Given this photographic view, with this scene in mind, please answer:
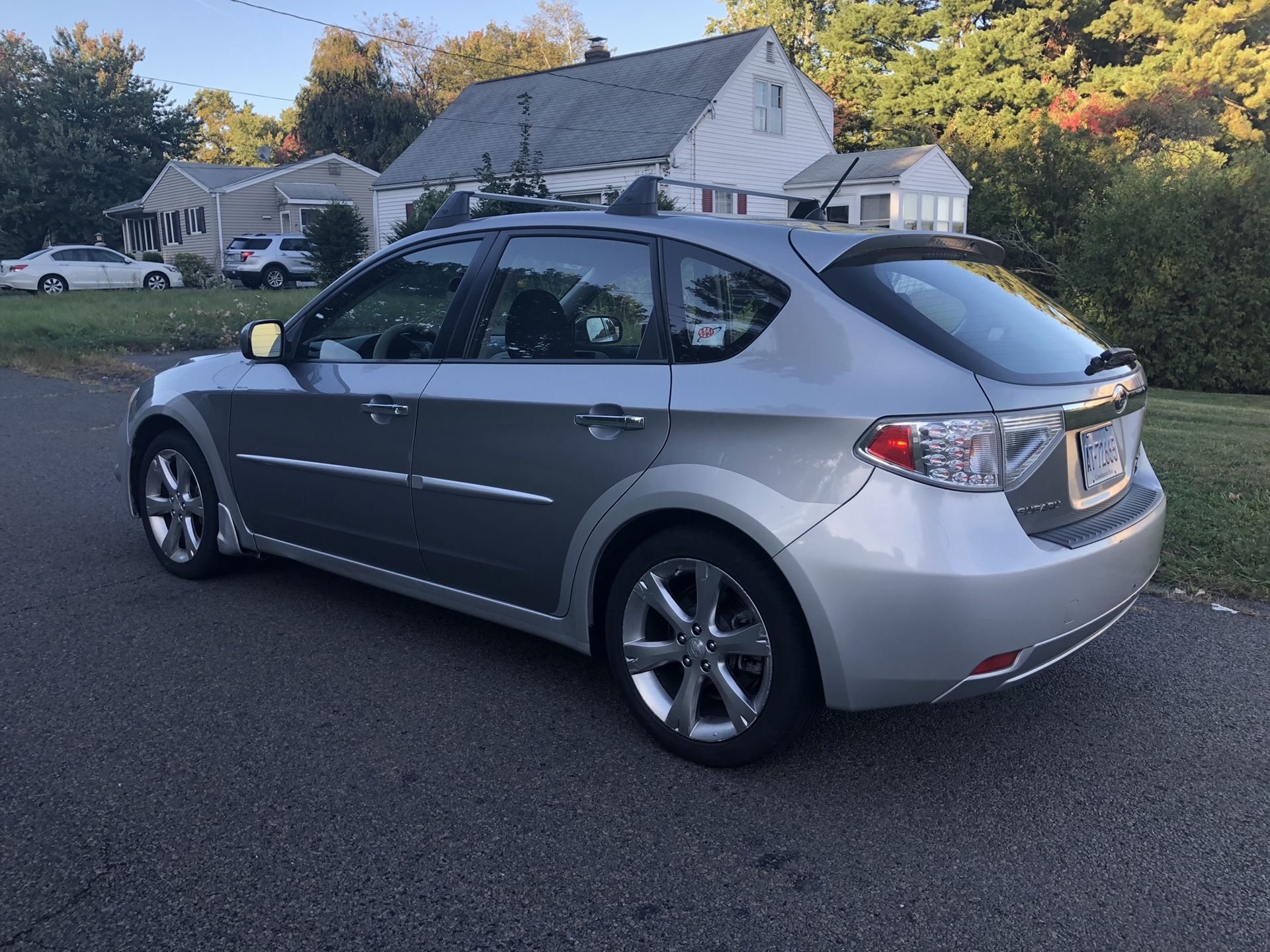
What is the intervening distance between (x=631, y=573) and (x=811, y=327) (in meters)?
0.96

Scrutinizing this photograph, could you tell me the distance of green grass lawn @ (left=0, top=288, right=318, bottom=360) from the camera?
16.2 m

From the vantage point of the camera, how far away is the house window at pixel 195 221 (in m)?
43.5

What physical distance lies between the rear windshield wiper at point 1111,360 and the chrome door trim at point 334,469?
8.00ft

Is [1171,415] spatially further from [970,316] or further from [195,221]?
[195,221]

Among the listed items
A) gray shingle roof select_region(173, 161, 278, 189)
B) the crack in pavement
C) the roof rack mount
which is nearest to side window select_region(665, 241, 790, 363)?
the roof rack mount

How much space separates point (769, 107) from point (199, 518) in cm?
2959

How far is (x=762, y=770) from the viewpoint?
10.8 feet

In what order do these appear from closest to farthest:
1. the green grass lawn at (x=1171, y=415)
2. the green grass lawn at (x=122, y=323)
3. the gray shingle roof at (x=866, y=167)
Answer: the green grass lawn at (x=1171, y=415)
the green grass lawn at (x=122, y=323)
the gray shingle roof at (x=866, y=167)

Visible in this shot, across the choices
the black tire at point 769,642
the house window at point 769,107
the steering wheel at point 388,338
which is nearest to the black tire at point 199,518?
the steering wheel at point 388,338

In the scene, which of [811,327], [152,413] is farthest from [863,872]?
[152,413]

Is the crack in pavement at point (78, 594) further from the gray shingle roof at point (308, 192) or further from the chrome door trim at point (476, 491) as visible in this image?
the gray shingle roof at point (308, 192)

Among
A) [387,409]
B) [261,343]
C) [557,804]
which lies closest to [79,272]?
[261,343]

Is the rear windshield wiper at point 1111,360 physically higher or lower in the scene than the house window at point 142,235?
lower

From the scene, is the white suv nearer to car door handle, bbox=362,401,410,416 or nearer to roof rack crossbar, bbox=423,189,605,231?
roof rack crossbar, bbox=423,189,605,231
